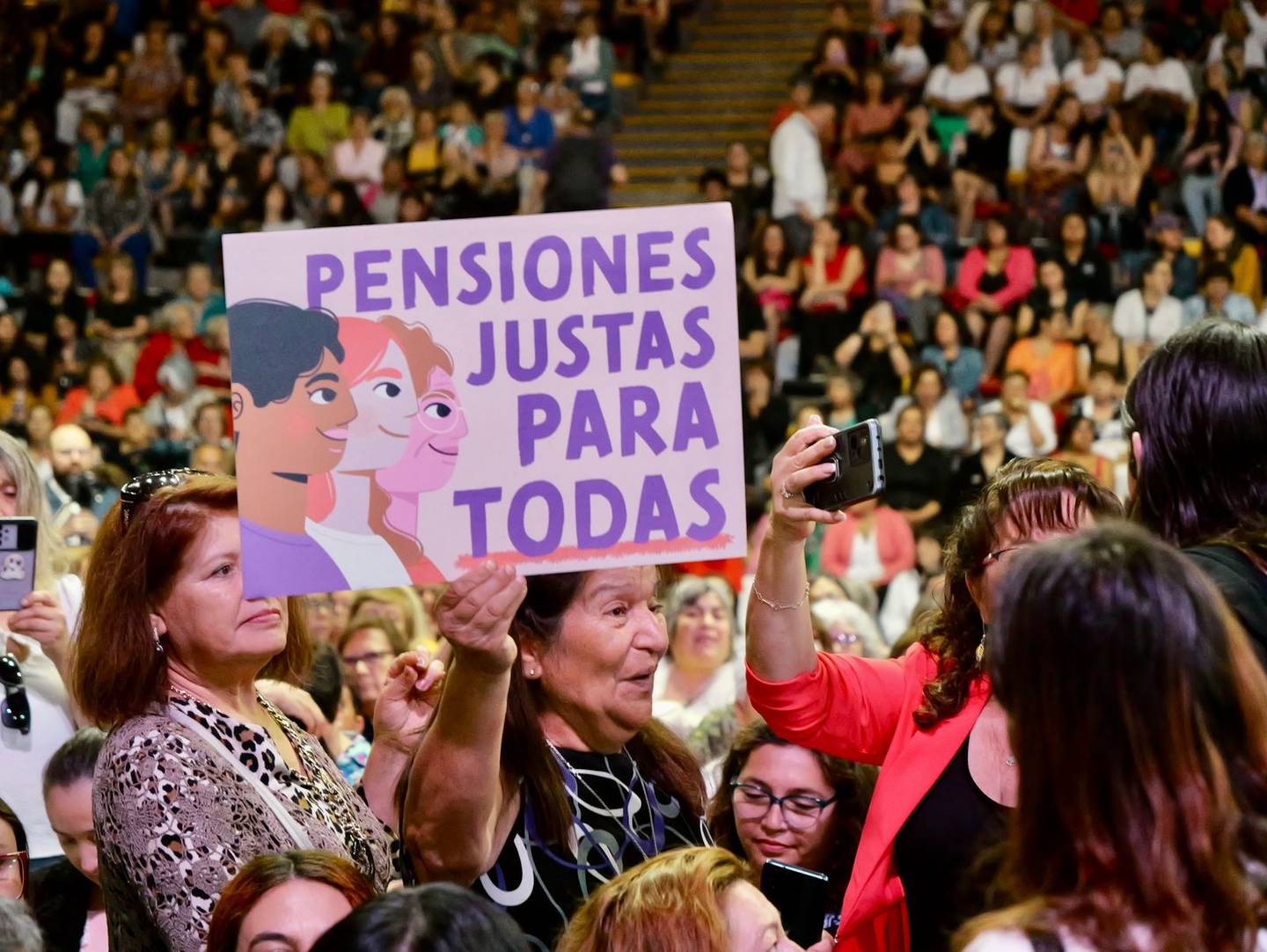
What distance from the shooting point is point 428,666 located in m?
2.57

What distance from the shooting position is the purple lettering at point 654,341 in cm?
221

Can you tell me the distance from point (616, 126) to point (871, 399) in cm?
413

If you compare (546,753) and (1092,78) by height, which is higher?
(1092,78)

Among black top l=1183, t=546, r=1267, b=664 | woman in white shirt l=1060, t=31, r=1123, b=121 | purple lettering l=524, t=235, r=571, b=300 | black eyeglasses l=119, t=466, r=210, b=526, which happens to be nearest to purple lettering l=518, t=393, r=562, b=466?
purple lettering l=524, t=235, r=571, b=300

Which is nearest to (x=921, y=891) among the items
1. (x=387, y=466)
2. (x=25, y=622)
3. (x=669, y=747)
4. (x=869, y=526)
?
(x=669, y=747)

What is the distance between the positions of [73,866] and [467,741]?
4.31ft

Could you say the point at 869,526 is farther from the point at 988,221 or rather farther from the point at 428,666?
the point at 428,666

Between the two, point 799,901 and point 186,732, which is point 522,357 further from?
point 799,901

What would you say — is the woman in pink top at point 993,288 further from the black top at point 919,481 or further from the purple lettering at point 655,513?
the purple lettering at point 655,513

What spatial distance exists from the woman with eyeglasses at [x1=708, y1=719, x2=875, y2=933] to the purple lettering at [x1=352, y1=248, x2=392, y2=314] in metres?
0.97

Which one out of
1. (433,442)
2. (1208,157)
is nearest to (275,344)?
(433,442)

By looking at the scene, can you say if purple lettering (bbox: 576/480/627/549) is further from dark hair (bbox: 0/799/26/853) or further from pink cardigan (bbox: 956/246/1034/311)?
pink cardigan (bbox: 956/246/1034/311)

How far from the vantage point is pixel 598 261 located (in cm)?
220

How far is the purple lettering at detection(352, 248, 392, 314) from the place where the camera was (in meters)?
2.15
